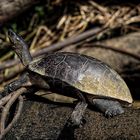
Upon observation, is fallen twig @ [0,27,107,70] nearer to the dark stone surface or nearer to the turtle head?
the turtle head

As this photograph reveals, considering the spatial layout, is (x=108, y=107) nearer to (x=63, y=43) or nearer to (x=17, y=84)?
(x=17, y=84)

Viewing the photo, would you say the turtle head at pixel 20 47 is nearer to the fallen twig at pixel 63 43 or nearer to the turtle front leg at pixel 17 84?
the turtle front leg at pixel 17 84

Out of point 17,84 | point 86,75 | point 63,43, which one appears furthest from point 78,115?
point 63,43

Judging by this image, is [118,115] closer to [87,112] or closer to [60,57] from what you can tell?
[87,112]

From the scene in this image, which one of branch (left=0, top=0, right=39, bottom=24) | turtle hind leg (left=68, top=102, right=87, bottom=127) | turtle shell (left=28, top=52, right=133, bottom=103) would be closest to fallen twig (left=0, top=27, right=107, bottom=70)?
branch (left=0, top=0, right=39, bottom=24)

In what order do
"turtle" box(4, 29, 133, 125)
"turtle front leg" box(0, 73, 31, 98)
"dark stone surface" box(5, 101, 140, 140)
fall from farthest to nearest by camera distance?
"turtle front leg" box(0, 73, 31, 98), "turtle" box(4, 29, 133, 125), "dark stone surface" box(5, 101, 140, 140)

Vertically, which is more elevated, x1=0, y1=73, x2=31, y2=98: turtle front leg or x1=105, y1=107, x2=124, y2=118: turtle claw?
x1=0, y1=73, x2=31, y2=98: turtle front leg

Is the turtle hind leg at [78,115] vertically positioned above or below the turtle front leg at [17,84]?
below

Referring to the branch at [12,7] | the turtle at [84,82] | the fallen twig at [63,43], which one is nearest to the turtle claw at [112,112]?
the turtle at [84,82]

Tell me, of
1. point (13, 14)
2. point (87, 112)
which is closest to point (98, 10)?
point (13, 14)
